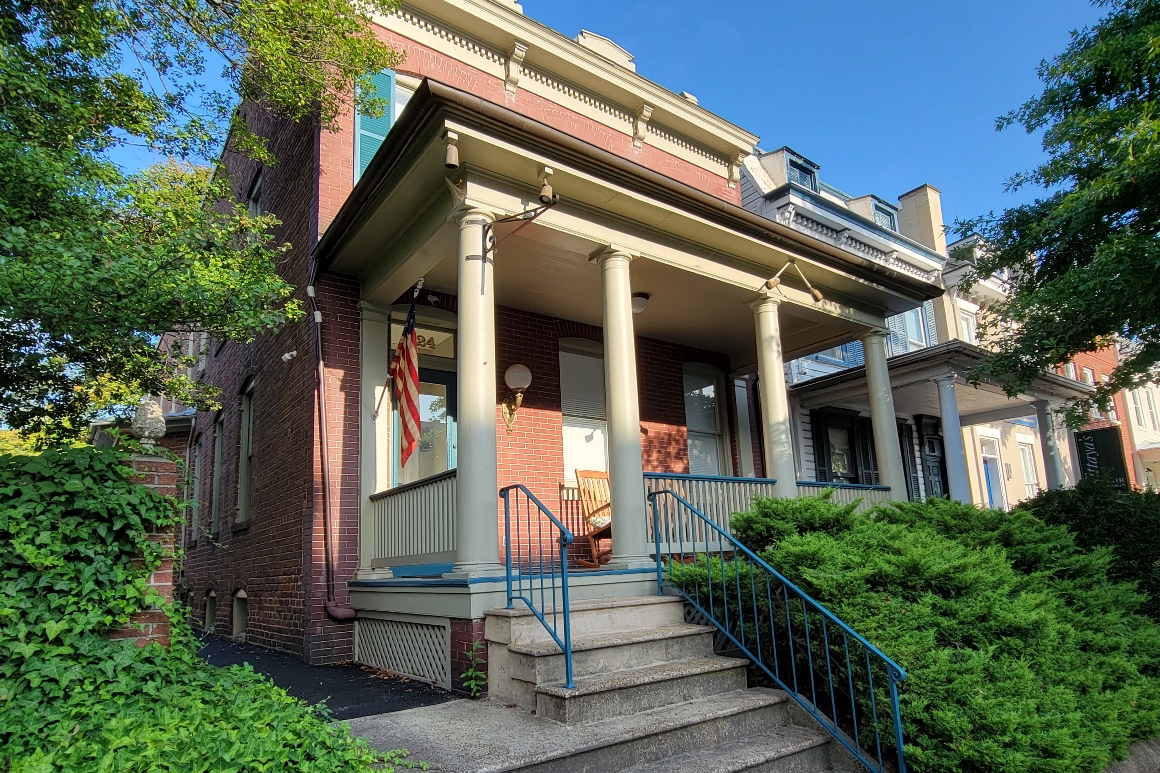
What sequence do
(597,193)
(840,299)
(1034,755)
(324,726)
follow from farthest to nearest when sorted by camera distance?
(840,299) → (597,193) → (1034,755) → (324,726)

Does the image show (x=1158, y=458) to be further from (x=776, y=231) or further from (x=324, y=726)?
(x=324, y=726)

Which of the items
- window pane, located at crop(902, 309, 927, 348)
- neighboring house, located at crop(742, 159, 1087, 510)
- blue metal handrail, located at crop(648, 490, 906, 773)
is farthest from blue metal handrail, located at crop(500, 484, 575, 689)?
window pane, located at crop(902, 309, 927, 348)

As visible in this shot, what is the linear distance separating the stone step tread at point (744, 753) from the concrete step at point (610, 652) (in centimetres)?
80

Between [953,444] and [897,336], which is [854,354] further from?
[953,444]

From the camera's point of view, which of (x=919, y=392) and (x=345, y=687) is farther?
(x=919, y=392)

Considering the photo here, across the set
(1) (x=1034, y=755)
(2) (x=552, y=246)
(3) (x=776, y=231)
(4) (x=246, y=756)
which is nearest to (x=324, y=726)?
(4) (x=246, y=756)

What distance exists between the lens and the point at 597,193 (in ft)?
21.2

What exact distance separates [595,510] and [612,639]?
12.6 ft

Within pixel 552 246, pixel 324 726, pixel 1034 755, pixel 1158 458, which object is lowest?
pixel 1034 755

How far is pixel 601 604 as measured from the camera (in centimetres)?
527

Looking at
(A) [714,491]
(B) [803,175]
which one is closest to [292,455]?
(A) [714,491]

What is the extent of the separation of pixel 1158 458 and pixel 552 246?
2536 cm

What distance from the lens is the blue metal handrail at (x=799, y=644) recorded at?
4.11 meters

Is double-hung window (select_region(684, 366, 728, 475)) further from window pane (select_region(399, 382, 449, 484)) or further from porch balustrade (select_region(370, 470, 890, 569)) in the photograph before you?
window pane (select_region(399, 382, 449, 484))
